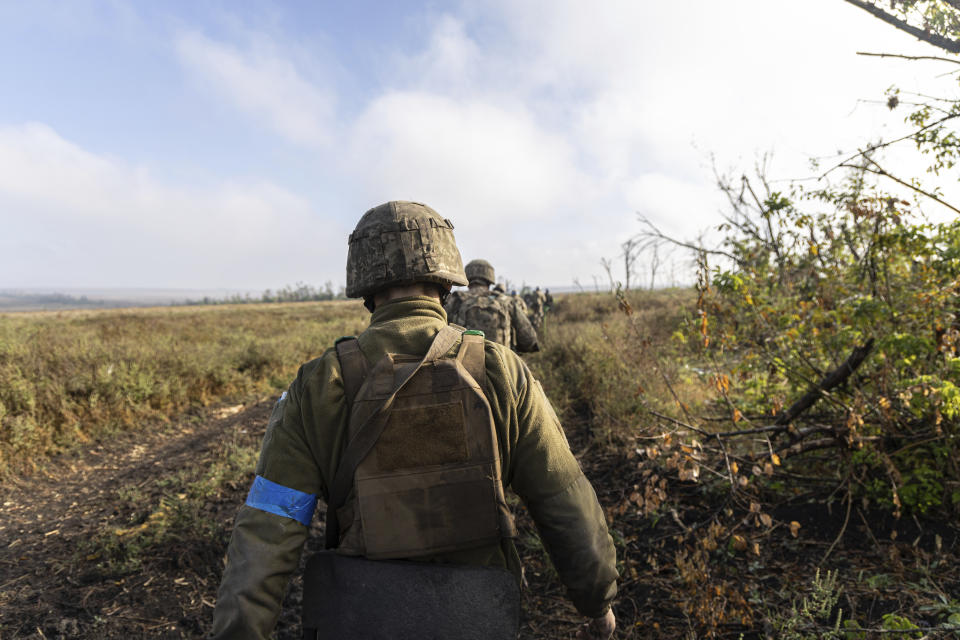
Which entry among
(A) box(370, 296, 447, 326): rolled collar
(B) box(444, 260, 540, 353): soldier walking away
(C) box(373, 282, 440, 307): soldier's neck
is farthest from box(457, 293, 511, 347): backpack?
(A) box(370, 296, 447, 326): rolled collar

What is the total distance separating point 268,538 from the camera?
1.34 m

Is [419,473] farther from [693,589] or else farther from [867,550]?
[867,550]

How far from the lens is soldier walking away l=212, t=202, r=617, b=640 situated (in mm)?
1336

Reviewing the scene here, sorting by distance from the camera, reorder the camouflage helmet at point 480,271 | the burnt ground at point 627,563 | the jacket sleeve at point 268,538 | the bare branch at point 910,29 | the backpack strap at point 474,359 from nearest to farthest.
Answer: the jacket sleeve at point 268,538, the backpack strap at point 474,359, the bare branch at point 910,29, the burnt ground at point 627,563, the camouflage helmet at point 480,271

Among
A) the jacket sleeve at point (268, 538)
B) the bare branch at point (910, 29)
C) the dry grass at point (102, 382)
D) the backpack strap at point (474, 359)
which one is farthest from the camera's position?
the dry grass at point (102, 382)

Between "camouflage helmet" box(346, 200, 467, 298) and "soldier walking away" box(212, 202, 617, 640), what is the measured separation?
0.19 metres

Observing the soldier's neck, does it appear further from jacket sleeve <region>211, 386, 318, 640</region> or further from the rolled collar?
jacket sleeve <region>211, 386, 318, 640</region>

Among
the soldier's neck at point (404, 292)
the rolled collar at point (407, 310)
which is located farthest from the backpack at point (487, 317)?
the rolled collar at point (407, 310)

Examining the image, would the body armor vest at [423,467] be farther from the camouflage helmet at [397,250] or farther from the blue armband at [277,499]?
the camouflage helmet at [397,250]

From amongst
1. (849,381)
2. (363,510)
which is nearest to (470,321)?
(849,381)

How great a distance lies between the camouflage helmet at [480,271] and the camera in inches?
255

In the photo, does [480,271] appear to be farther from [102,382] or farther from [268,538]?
[102,382]

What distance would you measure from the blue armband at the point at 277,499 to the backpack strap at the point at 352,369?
0.31m

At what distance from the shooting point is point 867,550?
2.91 metres
